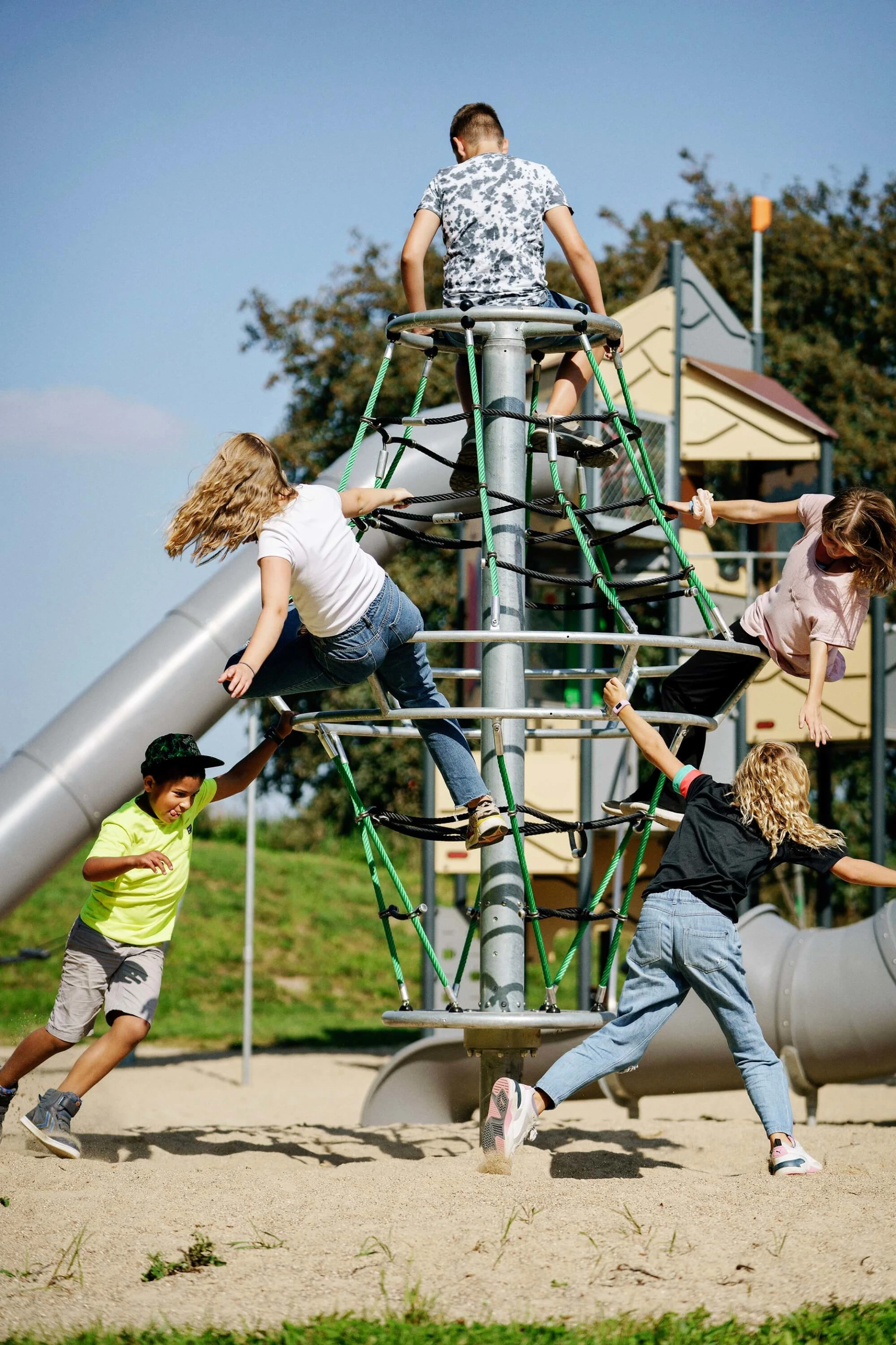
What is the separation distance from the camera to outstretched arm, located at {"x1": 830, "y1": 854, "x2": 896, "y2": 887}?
4160 millimetres

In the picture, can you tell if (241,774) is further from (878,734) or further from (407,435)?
(878,734)

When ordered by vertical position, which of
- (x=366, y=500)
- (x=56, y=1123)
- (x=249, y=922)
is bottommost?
(x=249, y=922)

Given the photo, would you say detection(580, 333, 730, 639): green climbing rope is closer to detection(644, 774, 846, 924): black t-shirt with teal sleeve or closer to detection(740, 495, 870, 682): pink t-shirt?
detection(740, 495, 870, 682): pink t-shirt

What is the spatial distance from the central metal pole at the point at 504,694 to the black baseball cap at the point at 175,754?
92cm

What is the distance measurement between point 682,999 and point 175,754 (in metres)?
1.77

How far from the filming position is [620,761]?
10477mm

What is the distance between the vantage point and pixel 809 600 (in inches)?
173

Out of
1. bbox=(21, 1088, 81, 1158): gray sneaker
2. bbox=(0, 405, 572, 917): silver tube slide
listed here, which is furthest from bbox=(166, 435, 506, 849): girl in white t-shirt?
bbox=(0, 405, 572, 917): silver tube slide

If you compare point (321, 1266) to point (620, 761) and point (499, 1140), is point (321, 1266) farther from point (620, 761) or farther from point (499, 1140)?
point (620, 761)

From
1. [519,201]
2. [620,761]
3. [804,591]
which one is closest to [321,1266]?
[804,591]

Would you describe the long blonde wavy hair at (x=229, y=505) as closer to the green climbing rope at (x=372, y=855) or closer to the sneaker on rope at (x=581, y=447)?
the green climbing rope at (x=372, y=855)

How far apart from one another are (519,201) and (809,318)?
17.5 metres

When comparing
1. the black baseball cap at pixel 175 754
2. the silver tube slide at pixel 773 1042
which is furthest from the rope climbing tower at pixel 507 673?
the silver tube slide at pixel 773 1042

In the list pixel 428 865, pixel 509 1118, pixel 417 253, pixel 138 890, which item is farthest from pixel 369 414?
pixel 428 865
